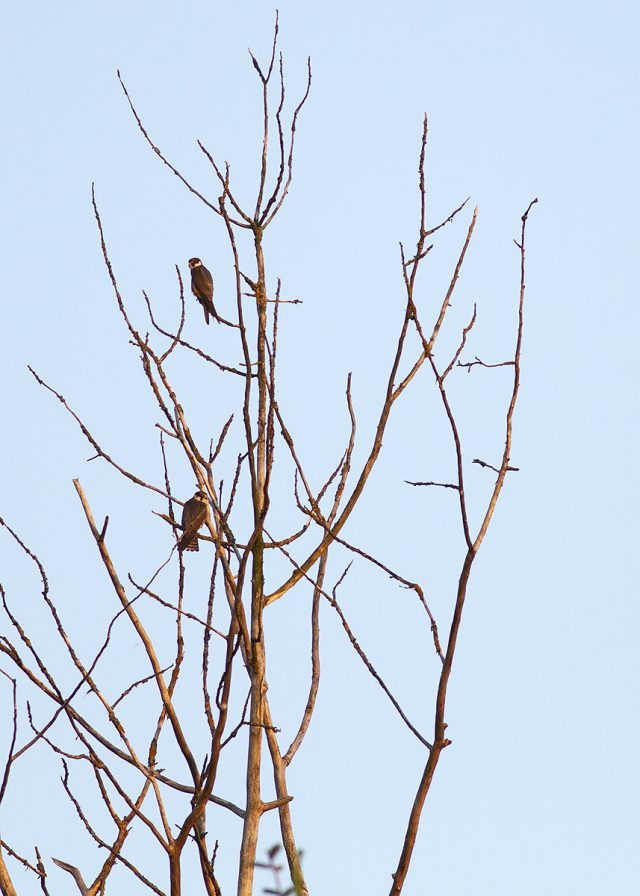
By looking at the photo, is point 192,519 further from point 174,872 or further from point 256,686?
point 174,872

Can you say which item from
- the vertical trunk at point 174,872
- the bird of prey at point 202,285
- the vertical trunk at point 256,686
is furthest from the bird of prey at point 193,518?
the bird of prey at point 202,285

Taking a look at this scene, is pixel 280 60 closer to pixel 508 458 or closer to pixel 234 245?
pixel 234 245

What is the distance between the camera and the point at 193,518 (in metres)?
4.71

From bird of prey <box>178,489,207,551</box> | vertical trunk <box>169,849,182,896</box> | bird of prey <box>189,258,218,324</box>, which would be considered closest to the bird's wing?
bird of prey <box>178,489,207,551</box>

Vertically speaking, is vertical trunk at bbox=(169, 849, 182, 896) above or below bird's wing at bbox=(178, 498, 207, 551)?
below

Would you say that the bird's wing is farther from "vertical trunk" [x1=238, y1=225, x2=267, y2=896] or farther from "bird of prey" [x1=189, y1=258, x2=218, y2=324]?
"bird of prey" [x1=189, y1=258, x2=218, y2=324]

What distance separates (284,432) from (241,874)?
0.99 metres

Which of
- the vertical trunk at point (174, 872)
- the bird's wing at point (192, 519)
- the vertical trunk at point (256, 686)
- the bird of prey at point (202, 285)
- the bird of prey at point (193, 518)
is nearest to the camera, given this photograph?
the vertical trunk at point (174, 872)

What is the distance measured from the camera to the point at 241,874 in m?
2.57

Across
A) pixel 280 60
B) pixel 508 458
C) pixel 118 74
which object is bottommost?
pixel 508 458

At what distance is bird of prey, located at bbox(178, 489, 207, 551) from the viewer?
10.7 ft

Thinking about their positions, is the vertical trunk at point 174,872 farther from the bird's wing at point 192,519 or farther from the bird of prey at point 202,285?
the bird of prey at point 202,285

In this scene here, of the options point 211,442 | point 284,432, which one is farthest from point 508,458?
point 211,442

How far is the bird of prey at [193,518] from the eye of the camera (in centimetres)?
327
